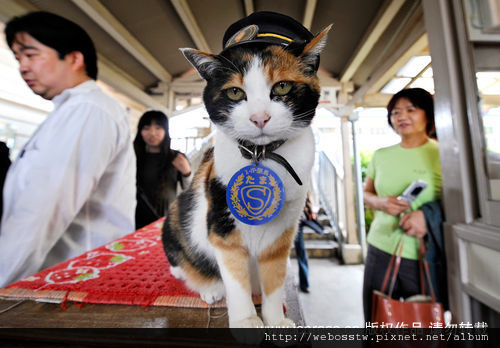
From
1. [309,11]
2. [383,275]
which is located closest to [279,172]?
[309,11]

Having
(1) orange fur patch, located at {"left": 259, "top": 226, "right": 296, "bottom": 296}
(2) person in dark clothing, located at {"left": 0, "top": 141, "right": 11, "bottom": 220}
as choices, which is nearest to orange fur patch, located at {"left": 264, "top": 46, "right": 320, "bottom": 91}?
(1) orange fur patch, located at {"left": 259, "top": 226, "right": 296, "bottom": 296}

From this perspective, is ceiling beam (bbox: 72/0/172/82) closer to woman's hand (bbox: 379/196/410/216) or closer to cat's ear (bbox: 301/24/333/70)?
cat's ear (bbox: 301/24/333/70)

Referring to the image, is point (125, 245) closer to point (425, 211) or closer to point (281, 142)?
point (281, 142)

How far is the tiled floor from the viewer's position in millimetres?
1251

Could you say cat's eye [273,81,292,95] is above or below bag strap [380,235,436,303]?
above

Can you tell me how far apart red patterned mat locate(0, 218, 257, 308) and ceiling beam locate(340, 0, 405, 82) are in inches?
24.9

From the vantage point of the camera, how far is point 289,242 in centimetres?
36

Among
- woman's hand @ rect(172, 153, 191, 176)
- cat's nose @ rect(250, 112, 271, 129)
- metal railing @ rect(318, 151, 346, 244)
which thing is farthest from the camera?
metal railing @ rect(318, 151, 346, 244)

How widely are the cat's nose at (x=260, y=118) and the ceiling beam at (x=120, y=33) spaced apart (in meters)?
0.46

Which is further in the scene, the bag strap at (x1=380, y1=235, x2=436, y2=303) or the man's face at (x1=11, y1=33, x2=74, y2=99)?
the bag strap at (x1=380, y1=235, x2=436, y2=303)

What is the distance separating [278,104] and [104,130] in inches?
23.7

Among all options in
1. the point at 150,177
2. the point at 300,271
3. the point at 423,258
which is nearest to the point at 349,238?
the point at 300,271

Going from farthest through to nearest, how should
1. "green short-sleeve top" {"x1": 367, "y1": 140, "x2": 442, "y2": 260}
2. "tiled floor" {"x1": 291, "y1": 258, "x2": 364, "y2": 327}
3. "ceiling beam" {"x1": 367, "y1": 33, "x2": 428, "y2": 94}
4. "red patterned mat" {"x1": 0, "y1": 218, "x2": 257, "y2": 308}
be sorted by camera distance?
"tiled floor" {"x1": 291, "y1": 258, "x2": 364, "y2": 327}
"green short-sleeve top" {"x1": 367, "y1": 140, "x2": 442, "y2": 260}
"ceiling beam" {"x1": 367, "y1": 33, "x2": 428, "y2": 94}
"red patterned mat" {"x1": 0, "y1": 218, "x2": 257, "y2": 308}

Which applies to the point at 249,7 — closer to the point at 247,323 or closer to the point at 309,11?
the point at 309,11
